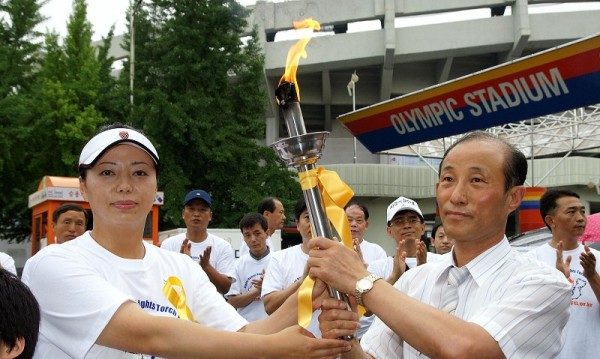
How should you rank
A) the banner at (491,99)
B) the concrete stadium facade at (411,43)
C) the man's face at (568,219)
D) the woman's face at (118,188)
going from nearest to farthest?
1. the woman's face at (118,188)
2. the man's face at (568,219)
3. the banner at (491,99)
4. the concrete stadium facade at (411,43)

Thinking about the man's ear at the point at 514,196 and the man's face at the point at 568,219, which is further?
the man's face at the point at 568,219

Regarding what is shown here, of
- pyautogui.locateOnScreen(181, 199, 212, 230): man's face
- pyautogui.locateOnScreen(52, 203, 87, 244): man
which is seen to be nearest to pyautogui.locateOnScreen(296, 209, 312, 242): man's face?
pyautogui.locateOnScreen(181, 199, 212, 230): man's face

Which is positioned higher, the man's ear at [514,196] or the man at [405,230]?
the man's ear at [514,196]

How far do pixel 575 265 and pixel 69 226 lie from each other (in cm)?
426

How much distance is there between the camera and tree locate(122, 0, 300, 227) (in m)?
19.5

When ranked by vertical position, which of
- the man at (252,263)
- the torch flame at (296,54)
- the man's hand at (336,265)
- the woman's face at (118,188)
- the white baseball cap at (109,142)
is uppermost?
the torch flame at (296,54)

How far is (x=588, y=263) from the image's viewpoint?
507 centimetres

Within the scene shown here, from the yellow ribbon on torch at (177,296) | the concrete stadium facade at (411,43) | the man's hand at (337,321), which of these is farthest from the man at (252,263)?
the concrete stadium facade at (411,43)

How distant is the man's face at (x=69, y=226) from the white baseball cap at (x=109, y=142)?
3757 millimetres

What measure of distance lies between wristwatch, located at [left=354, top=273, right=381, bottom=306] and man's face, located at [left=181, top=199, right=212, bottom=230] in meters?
4.85

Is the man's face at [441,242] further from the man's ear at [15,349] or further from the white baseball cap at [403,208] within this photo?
the man's ear at [15,349]

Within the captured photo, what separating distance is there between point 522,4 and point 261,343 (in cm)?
2887

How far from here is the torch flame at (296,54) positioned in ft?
8.53

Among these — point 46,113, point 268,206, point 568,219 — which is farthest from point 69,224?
point 46,113
